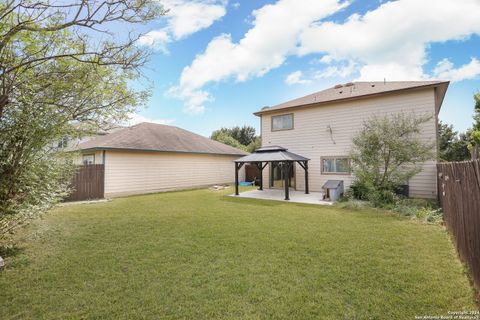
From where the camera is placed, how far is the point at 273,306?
8.45ft

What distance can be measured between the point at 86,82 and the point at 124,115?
6.08ft

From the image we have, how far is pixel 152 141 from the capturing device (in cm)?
1426

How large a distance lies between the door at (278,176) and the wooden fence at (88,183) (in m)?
9.61

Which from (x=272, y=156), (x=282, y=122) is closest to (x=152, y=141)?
(x=272, y=156)

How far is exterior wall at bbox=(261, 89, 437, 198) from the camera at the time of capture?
967 cm

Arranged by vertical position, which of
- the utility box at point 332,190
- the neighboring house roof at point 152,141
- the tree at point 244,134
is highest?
the tree at point 244,134

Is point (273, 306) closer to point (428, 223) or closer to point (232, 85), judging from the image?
point (428, 223)

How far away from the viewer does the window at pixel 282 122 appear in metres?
13.4

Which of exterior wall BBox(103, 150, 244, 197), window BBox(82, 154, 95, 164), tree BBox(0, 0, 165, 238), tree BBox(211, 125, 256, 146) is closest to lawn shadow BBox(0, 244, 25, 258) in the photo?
tree BBox(0, 0, 165, 238)

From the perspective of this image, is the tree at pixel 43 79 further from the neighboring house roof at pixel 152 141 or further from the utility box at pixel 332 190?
the utility box at pixel 332 190

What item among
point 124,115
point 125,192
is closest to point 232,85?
point 125,192

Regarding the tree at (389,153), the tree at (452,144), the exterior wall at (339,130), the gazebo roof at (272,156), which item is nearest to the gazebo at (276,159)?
the gazebo roof at (272,156)

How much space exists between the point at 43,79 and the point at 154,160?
376 inches

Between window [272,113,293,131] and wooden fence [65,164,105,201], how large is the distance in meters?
10.1
